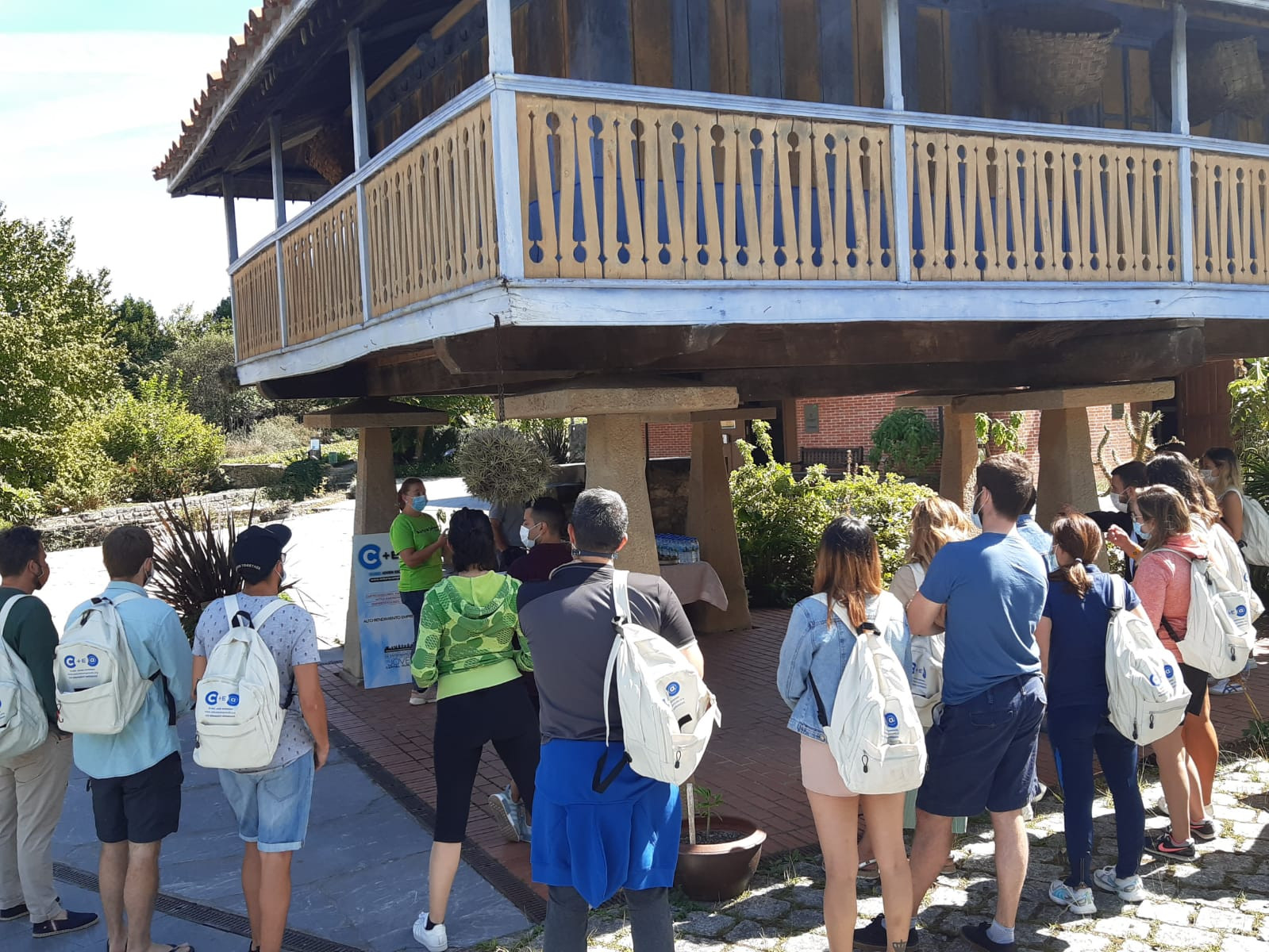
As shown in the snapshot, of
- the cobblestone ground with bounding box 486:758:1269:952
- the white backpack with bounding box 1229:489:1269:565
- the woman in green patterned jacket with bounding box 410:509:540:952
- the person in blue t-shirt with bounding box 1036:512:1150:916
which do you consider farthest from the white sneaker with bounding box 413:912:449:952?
the white backpack with bounding box 1229:489:1269:565

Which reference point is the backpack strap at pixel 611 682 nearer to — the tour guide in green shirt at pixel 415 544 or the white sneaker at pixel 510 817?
the white sneaker at pixel 510 817

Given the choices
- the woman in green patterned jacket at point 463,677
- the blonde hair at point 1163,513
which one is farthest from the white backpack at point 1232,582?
the woman in green patterned jacket at point 463,677

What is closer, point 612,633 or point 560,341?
point 612,633

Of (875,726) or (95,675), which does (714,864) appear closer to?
(875,726)

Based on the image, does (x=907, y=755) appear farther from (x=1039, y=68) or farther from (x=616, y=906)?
(x=1039, y=68)

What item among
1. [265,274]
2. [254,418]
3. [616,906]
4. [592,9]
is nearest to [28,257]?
[254,418]

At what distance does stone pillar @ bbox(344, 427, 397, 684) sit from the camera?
959 cm

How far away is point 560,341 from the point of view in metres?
5.89

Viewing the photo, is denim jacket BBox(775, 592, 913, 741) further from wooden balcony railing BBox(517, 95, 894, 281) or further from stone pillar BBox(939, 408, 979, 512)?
stone pillar BBox(939, 408, 979, 512)

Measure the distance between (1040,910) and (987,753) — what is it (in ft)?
3.59

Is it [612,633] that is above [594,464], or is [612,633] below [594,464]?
below

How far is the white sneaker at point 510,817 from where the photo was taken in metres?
5.45

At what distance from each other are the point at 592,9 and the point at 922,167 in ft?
6.92

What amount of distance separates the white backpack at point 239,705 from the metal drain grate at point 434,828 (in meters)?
→ 1.11
